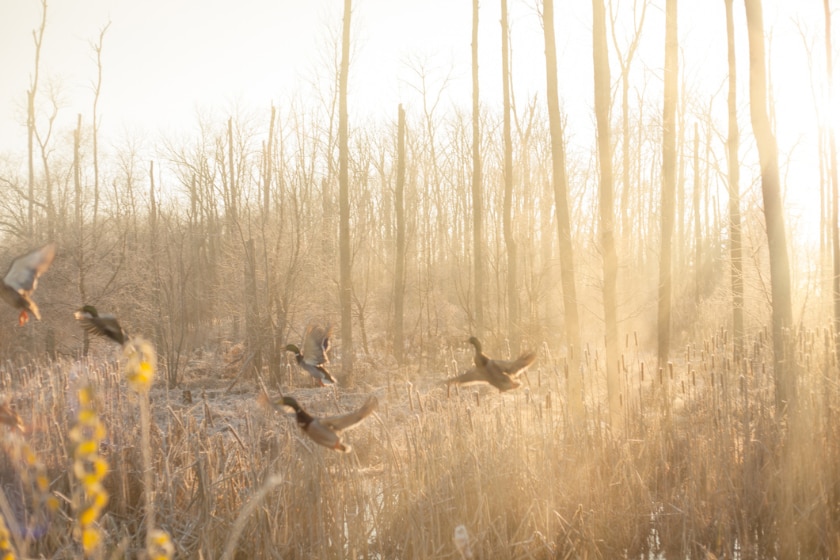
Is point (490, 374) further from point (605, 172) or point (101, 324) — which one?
point (605, 172)

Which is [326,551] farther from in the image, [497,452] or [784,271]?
[784,271]

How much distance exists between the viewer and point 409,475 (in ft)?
14.7

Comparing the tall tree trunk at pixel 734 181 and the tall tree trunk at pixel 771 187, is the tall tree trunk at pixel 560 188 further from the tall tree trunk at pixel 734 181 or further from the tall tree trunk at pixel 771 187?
the tall tree trunk at pixel 734 181

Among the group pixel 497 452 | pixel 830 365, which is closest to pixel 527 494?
pixel 497 452

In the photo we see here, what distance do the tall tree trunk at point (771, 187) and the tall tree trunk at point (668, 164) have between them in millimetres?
3954

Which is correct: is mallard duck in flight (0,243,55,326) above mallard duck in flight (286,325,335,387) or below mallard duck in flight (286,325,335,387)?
above

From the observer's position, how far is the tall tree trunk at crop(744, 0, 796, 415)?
6.05 m

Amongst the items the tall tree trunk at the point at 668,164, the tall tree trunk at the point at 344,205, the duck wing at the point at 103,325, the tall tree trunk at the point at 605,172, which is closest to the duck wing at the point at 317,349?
the duck wing at the point at 103,325

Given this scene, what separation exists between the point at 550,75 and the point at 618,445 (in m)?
5.43

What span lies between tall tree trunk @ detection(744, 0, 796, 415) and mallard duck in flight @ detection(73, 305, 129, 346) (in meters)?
4.96

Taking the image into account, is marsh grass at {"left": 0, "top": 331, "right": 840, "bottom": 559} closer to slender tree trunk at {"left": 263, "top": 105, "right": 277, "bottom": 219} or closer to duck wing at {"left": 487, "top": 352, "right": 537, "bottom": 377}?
duck wing at {"left": 487, "top": 352, "right": 537, "bottom": 377}

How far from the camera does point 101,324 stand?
295cm

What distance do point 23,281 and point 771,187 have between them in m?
5.95

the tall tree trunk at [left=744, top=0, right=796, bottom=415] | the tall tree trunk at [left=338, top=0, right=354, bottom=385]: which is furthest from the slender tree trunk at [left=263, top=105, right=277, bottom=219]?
the tall tree trunk at [left=744, top=0, right=796, bottom=415]
